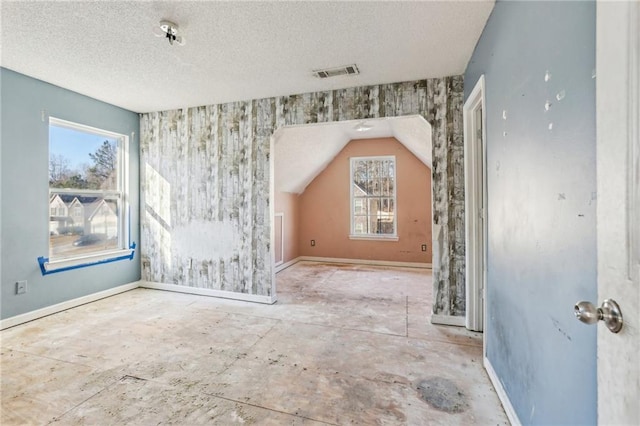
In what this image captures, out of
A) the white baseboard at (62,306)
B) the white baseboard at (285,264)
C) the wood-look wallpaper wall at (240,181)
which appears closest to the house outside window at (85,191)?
the wood-look wallpaper wall at (240,181)

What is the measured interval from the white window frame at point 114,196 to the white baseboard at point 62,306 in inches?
15.2

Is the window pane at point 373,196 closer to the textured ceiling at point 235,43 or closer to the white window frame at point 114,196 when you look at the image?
the textured ceiling at point 235,43

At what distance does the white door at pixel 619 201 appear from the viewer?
57 centimetres

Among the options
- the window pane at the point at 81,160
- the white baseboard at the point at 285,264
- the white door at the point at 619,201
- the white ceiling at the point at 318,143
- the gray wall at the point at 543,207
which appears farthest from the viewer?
the white baseboard at the point at 285,264

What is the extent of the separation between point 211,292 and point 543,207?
3.56m

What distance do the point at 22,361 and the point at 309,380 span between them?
6.89 ft

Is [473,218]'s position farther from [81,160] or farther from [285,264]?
[81,160]

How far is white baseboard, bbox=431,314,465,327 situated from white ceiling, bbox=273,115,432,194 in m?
1.98

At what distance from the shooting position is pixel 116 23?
2.03 m

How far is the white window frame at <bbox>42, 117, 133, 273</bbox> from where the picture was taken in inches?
128

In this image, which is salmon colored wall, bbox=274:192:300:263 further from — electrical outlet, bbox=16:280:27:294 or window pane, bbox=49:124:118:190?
electrical outlet, bbox=16:280:27:294

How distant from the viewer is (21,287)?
9.39 ft

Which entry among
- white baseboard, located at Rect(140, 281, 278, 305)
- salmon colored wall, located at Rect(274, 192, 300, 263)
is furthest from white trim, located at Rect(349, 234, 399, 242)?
white baseboard, located at Rect(140, 281, 278, 305)

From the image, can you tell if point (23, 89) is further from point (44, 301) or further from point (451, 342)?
point (451, 342)
